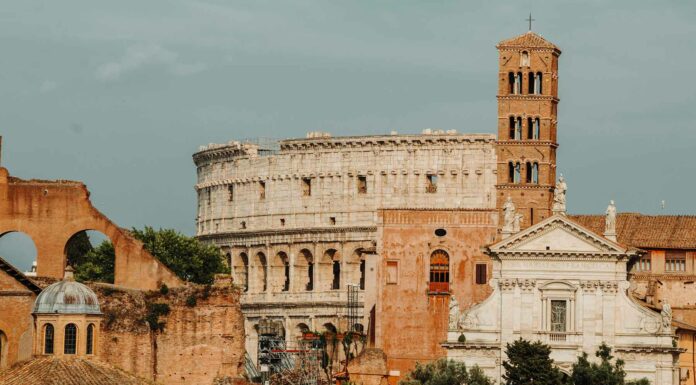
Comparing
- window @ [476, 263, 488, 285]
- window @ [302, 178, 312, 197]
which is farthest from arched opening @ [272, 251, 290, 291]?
window @ [476, 263, 488, 285]

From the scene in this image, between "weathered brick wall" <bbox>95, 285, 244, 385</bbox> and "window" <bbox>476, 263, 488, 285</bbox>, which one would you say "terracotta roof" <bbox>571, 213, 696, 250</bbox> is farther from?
"weathered brick wall" <bbox>95, 285, 244, 385</bbox>

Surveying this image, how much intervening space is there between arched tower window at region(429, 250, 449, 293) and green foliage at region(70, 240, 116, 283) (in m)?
20.7

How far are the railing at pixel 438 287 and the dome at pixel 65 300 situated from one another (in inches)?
1017

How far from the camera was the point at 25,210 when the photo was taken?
8619 centimetres

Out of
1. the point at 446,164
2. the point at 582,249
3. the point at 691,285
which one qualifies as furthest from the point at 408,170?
the point at 582,249

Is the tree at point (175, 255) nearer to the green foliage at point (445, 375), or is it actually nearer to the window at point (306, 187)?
the window at point (306, 187)

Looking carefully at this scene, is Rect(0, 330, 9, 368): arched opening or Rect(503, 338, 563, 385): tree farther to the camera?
Rect(503, 338, 563, 385): tree

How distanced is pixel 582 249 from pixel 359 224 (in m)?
52.0

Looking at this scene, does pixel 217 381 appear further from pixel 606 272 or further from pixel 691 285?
pixel 691 285

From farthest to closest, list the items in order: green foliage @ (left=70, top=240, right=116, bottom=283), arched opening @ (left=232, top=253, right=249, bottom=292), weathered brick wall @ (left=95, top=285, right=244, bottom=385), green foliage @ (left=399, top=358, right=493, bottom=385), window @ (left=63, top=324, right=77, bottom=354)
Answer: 1. arched opening @ (left=232, top=253, right=249, bottom=292)
2. green foliage @ (left=70, top=240, right=116, bottom=283)
3. green foliage @ (left=399, top=358, right=493, bottom=385)
4. weathered brick wall @ (left=95, top=285, right=244, bottom=385)
5. window @ (left=63, top=324, right=77, bottom=354)

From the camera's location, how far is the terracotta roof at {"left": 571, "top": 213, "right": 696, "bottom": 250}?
11194cm

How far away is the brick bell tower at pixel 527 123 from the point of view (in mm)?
102000

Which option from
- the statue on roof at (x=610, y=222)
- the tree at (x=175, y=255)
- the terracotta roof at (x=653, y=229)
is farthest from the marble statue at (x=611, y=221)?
the tree at (x=175, y=255)

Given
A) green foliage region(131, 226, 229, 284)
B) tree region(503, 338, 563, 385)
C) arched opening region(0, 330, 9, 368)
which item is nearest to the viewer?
arched opening region(0, 330, 9, 368)
